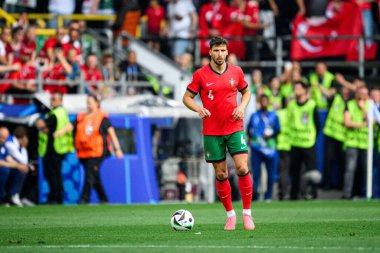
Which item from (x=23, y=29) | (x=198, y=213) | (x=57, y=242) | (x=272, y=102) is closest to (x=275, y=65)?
(x=272, y=102)

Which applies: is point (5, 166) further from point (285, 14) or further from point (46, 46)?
point (285, 14)

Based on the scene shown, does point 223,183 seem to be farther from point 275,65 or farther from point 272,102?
point 275,65

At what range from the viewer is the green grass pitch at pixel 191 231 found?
38.4 feet

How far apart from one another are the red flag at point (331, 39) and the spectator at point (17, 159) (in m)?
7.89

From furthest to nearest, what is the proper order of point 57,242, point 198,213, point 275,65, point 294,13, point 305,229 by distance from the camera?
point 294,13 < point 275,65 < point 198,213 < point 305,229 < point 57,242

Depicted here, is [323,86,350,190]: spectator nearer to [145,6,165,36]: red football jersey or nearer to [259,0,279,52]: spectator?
[259,0,279,52]: spectator

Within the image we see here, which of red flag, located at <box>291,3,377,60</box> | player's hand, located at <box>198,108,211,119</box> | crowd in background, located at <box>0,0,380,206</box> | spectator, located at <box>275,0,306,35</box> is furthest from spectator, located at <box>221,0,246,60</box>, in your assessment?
player's hand, located at <box>198,108,211,119</box>

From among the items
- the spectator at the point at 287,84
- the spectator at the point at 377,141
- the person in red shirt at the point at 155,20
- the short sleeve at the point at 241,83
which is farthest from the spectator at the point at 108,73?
the short sleeve at the point at 241,83

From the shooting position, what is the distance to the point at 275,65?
2816cm

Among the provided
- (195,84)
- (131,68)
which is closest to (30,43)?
(131,68)

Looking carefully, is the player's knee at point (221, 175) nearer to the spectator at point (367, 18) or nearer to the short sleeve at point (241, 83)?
the short sleeve at point (241, 83)

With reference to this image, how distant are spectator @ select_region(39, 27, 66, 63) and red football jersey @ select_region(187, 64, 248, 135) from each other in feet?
40.0

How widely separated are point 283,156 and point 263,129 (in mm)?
703

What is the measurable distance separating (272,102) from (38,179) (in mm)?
5505
